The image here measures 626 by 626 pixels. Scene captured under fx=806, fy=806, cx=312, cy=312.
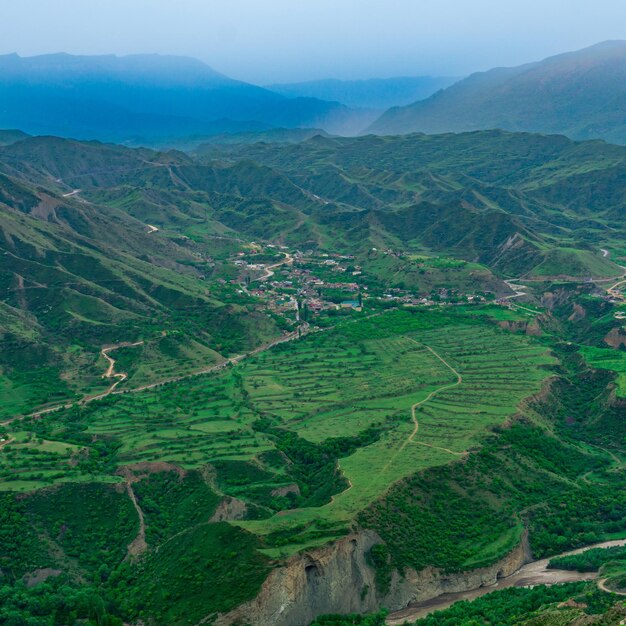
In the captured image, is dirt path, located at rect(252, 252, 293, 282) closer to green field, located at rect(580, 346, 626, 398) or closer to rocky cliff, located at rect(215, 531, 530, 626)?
green field, located at rect(580, 346, 626, 398)

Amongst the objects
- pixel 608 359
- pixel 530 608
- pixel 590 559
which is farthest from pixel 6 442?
pixel 608 359

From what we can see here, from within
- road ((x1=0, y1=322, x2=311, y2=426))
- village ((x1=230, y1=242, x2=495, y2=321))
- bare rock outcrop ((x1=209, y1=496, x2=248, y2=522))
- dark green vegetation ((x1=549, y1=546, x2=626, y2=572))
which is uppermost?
village ((x1=230, y1=242, x2=495, y2=321))

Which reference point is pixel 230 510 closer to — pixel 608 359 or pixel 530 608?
pixel 530 608

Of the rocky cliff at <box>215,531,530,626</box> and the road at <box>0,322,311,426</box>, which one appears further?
the road at <box>0,322,311,426</box>

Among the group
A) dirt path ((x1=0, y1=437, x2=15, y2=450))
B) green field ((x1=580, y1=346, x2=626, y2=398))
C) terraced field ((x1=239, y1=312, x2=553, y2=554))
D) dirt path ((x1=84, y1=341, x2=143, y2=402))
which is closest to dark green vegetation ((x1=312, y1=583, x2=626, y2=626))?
terraced field ((x1=239, y1=312, x2=553, y2=554))

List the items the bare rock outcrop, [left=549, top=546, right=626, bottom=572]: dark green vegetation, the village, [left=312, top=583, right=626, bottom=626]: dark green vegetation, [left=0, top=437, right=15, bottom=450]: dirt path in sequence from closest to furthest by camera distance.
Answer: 1. [left=312, top=583, right=626, bottom=626]: dark green vegetation
2. [left=549, top=546, right=626, bottom=572]: dark green vegetation
3. the bare rock outcrop
4. [left=0, top=437, right=15, bottom=450]: dirt path
5. the village

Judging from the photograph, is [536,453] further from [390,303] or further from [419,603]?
[390,303]

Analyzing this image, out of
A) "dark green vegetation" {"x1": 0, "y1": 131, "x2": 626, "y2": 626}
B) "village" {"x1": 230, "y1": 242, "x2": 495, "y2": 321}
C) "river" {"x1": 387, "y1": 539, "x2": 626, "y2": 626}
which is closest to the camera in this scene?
"river" {"x1": 387, "y1": 539, "x2": 626, "y2": 626}
